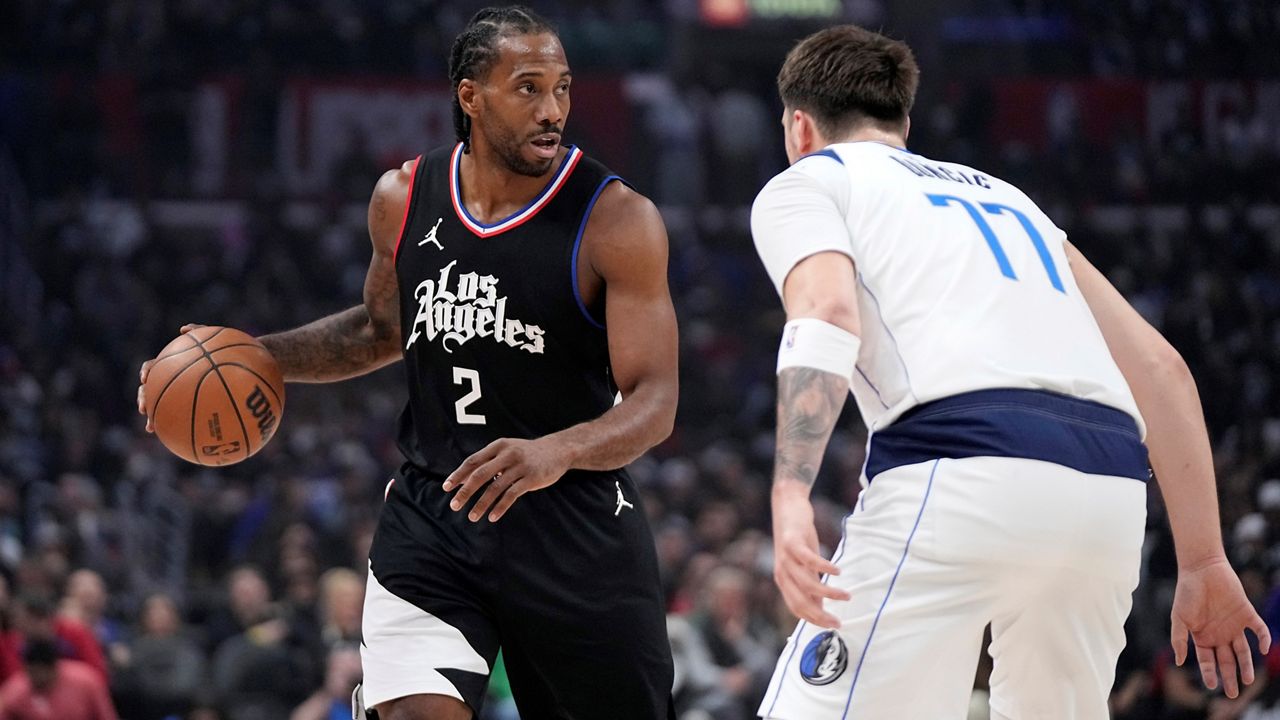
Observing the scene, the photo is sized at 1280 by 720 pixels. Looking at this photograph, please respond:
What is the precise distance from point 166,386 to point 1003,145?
18.4m

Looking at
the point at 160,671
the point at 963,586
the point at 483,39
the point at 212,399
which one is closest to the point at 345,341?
the point at 212,399

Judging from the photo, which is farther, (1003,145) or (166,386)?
(1003,145)

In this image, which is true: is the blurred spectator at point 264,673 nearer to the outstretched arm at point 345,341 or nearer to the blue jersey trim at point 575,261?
the outstretched arm at point 345,341

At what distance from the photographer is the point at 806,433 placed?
10.0ft

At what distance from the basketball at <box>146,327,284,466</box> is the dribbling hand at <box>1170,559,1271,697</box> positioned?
249 centimetres

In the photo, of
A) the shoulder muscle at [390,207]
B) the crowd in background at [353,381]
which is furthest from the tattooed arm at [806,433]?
the crowd in background at [353,381]

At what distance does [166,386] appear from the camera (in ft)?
14.6

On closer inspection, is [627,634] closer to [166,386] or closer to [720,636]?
[166,386]

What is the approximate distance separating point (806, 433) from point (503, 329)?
4.25ft

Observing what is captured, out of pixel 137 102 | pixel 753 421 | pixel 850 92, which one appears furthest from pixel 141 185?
pixel 850 92

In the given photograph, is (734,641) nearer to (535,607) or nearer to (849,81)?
(535,607)

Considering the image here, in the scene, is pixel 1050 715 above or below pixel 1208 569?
below

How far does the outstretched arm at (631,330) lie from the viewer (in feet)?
13.1

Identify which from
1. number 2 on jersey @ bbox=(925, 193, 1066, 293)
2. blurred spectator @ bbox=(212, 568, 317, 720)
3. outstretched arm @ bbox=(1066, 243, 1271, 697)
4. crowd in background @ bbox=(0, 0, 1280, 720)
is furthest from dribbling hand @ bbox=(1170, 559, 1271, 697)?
blurred spectator @ bbox=(212, 568, 317, 720)
